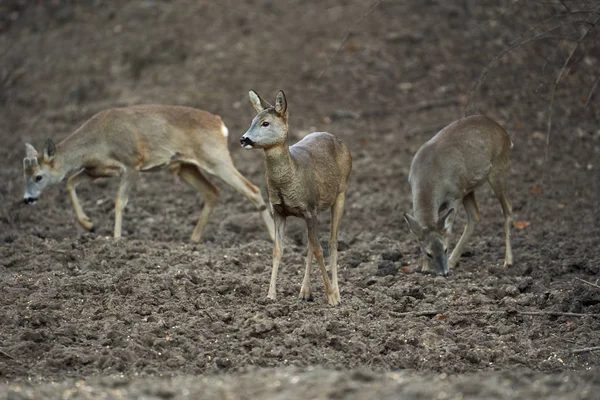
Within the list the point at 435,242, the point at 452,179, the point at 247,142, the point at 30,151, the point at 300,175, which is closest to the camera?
the point at 247,142

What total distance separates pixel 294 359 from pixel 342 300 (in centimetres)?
169

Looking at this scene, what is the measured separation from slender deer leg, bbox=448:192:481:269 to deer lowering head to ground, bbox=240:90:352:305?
2.28 metres

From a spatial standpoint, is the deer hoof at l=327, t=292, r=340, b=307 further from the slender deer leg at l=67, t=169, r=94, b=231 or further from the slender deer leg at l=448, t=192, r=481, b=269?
the slender deer leg at l=67, t=169, r=94, b=231

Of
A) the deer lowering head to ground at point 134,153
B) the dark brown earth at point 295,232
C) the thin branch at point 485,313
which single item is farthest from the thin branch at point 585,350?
the deer lowering head to ground at point 134,153

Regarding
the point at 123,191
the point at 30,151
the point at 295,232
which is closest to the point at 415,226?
the point at 295,232

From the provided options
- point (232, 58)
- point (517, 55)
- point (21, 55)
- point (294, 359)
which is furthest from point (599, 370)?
point (21, 55)

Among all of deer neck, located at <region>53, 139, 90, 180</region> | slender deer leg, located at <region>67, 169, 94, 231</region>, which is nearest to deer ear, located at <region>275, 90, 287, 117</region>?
deer neck, located at <region>53, 139, 90, 180</region>

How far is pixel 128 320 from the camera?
8.25 metres

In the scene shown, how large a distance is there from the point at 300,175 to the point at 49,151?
487 cm

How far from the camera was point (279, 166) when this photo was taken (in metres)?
8.53

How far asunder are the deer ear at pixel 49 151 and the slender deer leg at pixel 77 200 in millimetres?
413

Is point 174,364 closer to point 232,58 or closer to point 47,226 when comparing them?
point 47,226

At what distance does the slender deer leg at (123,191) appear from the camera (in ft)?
38.8

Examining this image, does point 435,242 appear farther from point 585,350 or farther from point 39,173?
point 39,173
